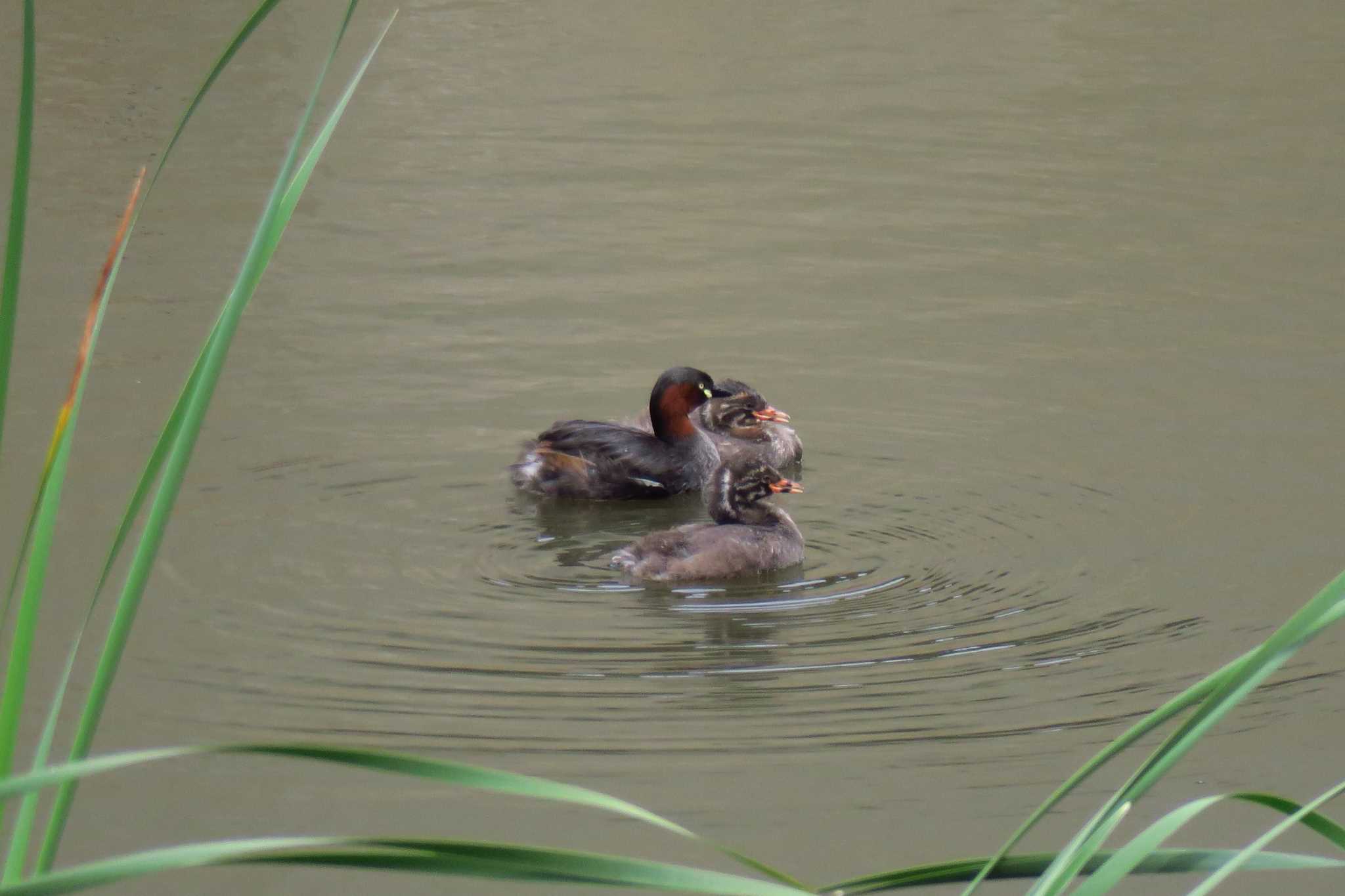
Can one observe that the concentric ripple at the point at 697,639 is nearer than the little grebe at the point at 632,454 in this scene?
Yes

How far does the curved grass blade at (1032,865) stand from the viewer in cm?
180

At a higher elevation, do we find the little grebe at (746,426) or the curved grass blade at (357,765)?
the curved grass blade at (357,765)

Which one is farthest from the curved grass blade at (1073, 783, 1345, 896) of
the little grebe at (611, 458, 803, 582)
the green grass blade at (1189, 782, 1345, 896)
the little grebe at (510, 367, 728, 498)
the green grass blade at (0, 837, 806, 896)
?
the little grebe at (510, 367, 728, 498)

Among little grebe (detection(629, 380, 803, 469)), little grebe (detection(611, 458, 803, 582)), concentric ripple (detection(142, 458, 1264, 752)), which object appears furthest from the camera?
little grebe (detection(629, 380, 803, 469))

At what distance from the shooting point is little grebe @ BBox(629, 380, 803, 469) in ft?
20.1

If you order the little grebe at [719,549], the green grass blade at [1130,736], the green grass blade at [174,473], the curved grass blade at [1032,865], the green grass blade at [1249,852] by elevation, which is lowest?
the little grebe at [719,549]

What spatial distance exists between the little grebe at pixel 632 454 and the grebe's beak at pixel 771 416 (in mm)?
180

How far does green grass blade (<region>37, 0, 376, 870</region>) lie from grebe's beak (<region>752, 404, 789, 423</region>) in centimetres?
451

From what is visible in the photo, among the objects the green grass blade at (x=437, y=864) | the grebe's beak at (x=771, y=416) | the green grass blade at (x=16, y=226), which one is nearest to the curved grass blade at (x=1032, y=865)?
the green grass blade at (x=437, y=864)

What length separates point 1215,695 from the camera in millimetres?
1717

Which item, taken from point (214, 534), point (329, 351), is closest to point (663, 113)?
point (329, 351)

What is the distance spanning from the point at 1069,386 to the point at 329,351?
282cm

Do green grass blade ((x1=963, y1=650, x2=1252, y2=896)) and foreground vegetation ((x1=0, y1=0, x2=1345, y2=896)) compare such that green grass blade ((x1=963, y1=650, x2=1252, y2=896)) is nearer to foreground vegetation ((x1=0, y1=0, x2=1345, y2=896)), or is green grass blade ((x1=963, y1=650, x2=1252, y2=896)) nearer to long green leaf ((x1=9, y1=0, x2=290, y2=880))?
foreground vegetation ((x1=0, y1=0, x2=1345, y2=896))

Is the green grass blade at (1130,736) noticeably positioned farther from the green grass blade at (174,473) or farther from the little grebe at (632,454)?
the little grebe at (632,454)
